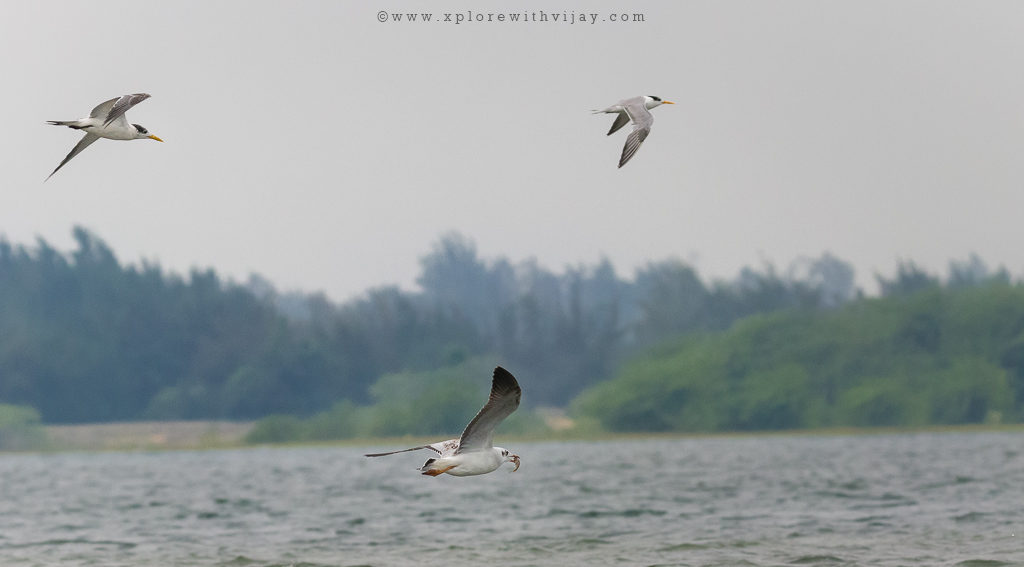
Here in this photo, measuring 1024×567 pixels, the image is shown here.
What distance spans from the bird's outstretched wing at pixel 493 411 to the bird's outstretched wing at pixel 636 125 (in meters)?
3.72

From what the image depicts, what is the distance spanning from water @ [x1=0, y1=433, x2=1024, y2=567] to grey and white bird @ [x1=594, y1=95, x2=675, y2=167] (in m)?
9.04

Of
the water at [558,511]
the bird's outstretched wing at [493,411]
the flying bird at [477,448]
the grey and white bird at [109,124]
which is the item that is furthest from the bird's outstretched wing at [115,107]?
the water at [558,511]

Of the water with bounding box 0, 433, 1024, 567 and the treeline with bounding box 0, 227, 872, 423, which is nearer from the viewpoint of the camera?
the water with bounding box 0, 433, 1024, 567

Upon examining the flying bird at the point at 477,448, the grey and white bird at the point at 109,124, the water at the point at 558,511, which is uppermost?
the grey and white bird at the point at 109,124

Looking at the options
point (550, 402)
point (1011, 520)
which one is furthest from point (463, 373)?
point (1011, 520)

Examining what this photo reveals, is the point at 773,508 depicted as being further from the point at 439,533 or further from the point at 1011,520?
the point at 439,533

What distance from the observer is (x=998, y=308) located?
7712 centimetres

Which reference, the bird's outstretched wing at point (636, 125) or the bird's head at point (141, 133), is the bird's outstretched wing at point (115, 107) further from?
the bird's outstretched wing at point (636, 125)

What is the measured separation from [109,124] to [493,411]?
6.06 metres

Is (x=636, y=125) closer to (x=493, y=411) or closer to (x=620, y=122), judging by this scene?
(x=620, y=122)

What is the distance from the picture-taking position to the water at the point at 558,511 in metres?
27.3

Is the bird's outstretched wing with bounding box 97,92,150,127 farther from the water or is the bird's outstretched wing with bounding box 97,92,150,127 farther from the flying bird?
the water

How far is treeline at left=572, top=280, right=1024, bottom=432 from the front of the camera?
2972 inches

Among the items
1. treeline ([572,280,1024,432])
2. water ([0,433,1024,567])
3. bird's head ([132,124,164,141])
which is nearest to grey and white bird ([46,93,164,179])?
bird's head ([132,124,164,141])
